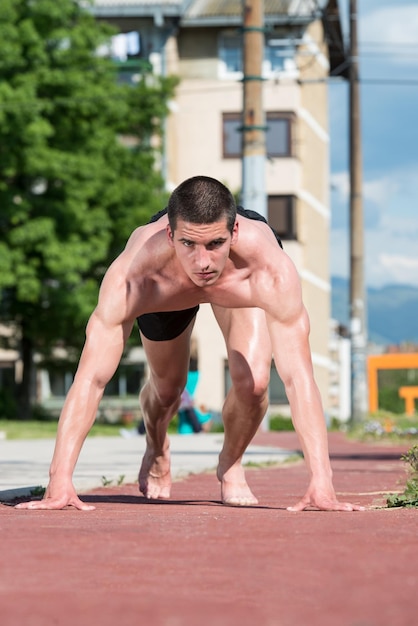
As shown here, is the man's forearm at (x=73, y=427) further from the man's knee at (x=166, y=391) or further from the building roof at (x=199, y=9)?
the building roof at (x=199, y=9)

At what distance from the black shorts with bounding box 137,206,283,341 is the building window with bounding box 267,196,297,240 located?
45.5 meters

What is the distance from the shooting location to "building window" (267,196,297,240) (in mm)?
53750

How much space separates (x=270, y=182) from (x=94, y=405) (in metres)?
47.0

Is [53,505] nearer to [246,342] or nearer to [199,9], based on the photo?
[246,342]

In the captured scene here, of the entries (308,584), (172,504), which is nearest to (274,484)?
(172,504)

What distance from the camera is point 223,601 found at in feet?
12.5

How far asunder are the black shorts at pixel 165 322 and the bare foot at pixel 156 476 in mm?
1045

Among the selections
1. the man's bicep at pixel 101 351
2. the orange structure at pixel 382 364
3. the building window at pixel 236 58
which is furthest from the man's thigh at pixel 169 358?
the building window at pixel 236 58

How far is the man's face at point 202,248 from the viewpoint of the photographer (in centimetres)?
666

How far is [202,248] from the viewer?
265 inches

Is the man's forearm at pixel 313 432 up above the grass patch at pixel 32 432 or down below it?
above

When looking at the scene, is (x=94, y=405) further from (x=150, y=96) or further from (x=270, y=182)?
(x=270, y=182)

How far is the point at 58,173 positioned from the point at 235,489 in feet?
94.4

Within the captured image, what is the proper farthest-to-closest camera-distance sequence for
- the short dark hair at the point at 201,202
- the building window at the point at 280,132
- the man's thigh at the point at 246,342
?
the building window at the point at 280,132, the man's thigh at the point at 246,342, the short dark hair at the point at 201,202
